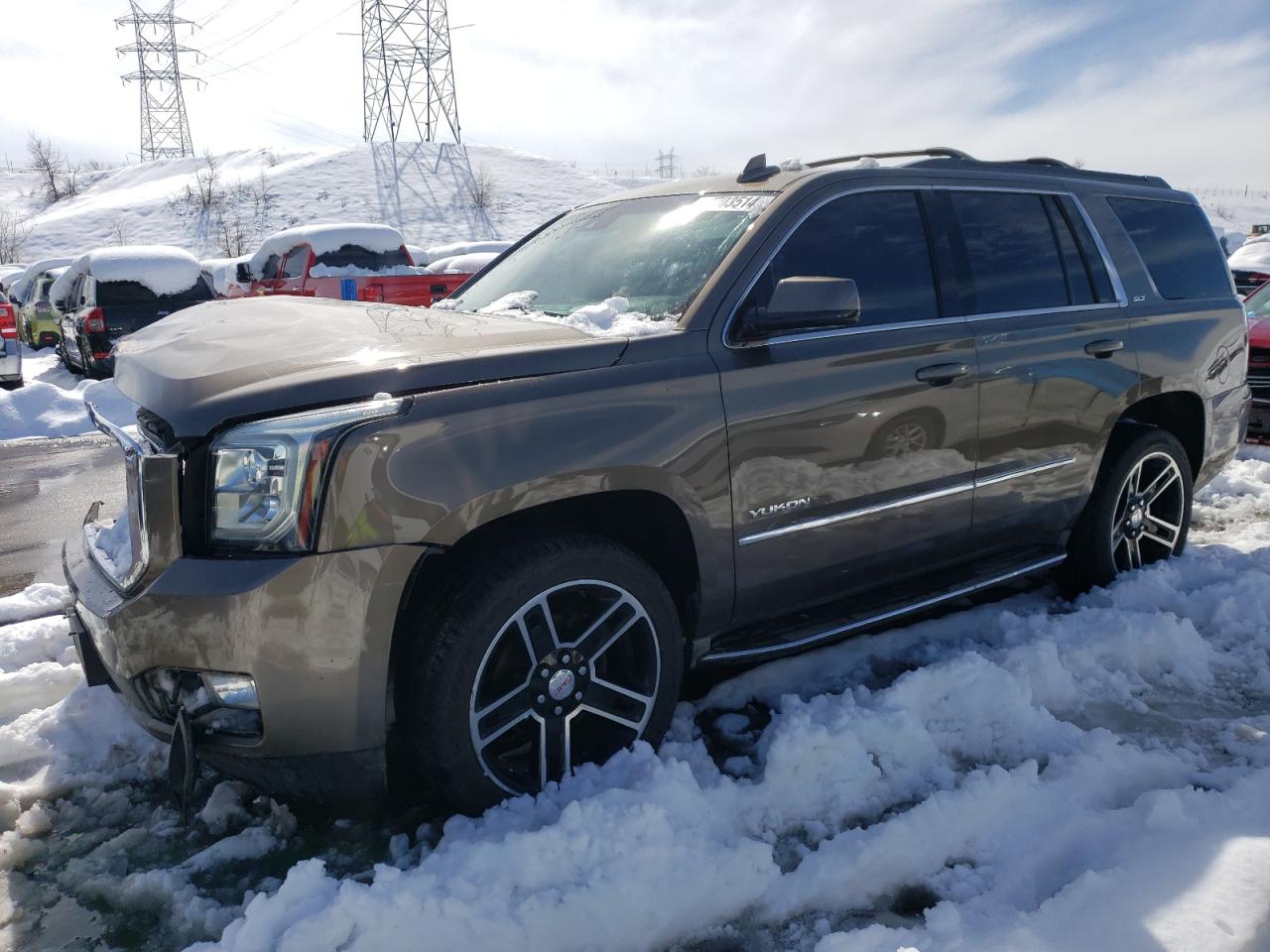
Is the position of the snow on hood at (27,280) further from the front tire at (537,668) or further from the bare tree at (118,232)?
the front tire at (537,668)

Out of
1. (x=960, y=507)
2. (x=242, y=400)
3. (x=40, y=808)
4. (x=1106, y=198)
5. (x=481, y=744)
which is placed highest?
(x=1106, y=198)

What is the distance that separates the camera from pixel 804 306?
9.27 ft

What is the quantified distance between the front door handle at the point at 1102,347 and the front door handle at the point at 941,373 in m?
0.84

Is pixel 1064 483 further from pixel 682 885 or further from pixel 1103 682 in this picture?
pixel 682 885

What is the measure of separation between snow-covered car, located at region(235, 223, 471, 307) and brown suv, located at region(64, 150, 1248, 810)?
9884mm

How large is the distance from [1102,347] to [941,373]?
107cm

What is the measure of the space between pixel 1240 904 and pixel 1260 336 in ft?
22.7

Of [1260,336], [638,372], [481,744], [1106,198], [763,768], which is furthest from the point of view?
[1260,336]

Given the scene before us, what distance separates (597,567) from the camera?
2605 mm

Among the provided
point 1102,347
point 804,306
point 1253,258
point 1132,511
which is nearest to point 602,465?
point 804,306

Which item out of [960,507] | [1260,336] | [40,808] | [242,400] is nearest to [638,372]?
[242,400]

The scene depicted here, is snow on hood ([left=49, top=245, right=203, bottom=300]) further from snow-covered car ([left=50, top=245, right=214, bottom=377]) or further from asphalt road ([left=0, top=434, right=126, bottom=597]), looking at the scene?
asphalt road ([left=0, top=434, right=126, bottom=597])

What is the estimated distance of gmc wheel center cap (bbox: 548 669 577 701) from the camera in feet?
8.64

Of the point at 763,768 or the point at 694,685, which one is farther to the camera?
Answer: the point at 694,685
